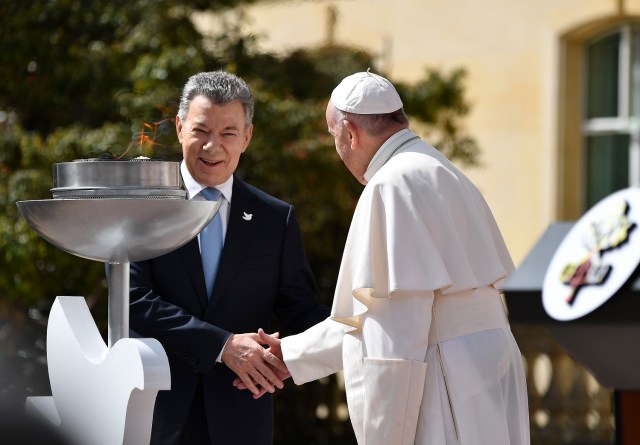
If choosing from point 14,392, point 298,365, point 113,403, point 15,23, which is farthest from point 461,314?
point 15,23

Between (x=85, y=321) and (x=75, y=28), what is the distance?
6.26 m

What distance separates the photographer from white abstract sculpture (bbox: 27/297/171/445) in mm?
3768

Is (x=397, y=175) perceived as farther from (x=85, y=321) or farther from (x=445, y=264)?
(x=85, y=321)

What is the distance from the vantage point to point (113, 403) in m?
3.86

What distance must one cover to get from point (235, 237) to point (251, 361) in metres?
0.47

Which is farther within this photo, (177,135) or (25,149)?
(25,149)

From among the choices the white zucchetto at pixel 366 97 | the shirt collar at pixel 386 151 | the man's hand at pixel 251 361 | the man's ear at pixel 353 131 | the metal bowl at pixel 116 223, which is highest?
the white zucchetto at pixel 366 97

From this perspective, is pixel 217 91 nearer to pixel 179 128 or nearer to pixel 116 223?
pixel 179 128

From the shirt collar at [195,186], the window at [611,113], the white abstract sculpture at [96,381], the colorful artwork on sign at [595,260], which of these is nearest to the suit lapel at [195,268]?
the shirt collar at [195,186]

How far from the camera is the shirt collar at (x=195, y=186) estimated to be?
4.82 meters

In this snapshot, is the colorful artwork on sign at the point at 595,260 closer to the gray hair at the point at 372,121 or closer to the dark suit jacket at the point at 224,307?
the dark suit jacket at the point at 224,307

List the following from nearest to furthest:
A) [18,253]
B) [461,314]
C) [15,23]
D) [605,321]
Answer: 1. [461,314]
2. [605,321]
3. [18,253]
4. [15,23]

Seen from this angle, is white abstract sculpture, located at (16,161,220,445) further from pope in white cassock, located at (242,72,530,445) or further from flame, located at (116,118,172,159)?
flame, located at (116,118,172,159)

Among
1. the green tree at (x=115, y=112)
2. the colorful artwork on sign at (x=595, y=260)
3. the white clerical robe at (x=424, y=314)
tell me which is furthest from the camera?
the green tree at (x=115, y=112)
